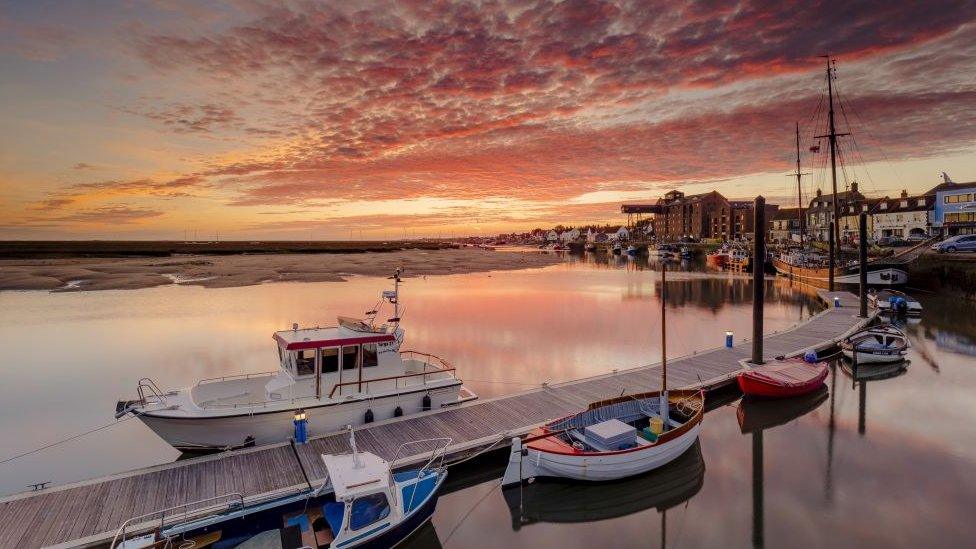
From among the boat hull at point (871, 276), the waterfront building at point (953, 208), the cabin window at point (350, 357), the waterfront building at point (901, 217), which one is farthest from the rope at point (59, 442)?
the waterfront building at point (901, 217)

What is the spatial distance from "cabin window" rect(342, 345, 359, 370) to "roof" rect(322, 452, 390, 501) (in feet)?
18.1

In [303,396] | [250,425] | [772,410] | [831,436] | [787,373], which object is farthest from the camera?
[787,373]

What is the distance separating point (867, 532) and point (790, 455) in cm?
440

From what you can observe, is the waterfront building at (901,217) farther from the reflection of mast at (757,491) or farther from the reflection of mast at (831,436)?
the reflection of mast at (757,491)

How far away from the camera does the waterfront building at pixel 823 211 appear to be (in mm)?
111188

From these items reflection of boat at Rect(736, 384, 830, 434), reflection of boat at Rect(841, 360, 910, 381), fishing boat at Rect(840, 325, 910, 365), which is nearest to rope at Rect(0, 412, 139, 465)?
reflection of boat at Rect(736, 384, 830, 434)

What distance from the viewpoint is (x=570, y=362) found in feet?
92.0

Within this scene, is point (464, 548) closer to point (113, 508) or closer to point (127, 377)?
point (113, 508)

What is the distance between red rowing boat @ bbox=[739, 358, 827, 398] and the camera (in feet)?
66.0

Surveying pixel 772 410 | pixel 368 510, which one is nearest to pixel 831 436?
pixel 772 410

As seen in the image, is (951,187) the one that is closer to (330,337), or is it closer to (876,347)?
(876,347)

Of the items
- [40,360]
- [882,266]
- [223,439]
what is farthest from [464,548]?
[882,266]

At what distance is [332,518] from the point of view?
426 inches

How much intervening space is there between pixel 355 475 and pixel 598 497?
7216mm
